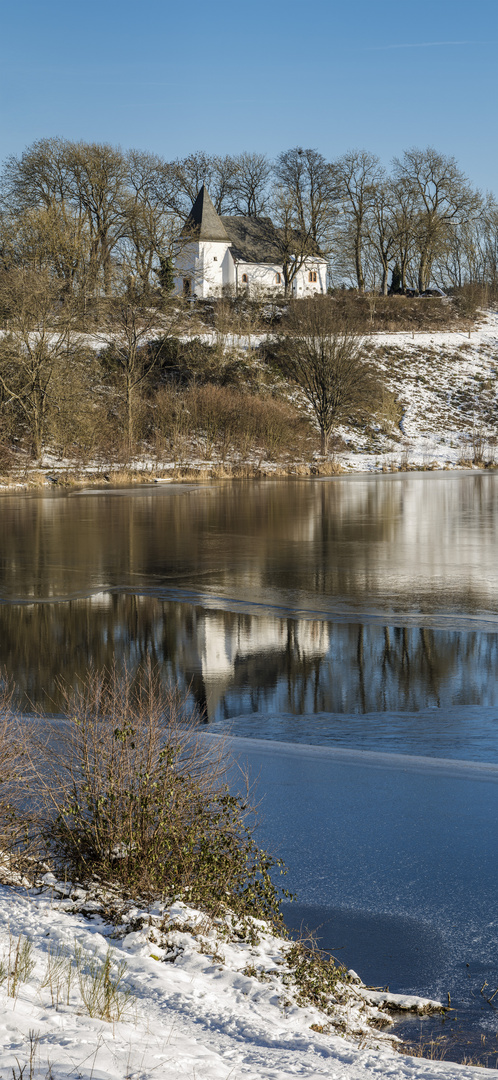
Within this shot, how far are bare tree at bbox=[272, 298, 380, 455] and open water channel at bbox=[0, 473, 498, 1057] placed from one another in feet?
98.7

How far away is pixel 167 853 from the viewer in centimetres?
492

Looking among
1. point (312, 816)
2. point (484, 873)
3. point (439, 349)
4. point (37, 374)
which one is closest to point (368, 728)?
point (312, 816)

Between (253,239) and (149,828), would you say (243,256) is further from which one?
(149,828)

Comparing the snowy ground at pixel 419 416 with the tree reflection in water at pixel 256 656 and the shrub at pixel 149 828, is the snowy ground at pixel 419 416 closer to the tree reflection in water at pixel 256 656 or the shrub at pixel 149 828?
the tree reflection in water at pixel 256 656

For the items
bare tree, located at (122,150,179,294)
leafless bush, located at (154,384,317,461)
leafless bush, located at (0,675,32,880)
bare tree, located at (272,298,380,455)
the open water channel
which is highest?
bare tree, located at (122,150,179,294)

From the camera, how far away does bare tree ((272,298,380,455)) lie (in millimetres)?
53750

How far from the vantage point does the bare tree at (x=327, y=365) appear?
53750 millimetres

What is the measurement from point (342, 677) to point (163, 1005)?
21.0 feet

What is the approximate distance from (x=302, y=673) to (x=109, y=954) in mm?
6466

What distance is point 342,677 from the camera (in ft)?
33.4

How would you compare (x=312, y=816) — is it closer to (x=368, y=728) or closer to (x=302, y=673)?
(x=368, y=728)

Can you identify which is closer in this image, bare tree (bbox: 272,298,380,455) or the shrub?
the shrub

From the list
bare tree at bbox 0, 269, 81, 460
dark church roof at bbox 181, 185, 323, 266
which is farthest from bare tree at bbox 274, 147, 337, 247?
bare tree at bbox 0, 269, 81, 460

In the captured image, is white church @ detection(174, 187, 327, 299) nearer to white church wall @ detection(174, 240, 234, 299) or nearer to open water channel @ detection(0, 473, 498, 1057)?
white church wall @ detection(174, 240, 234, 299)
